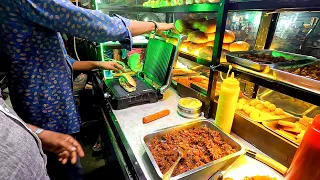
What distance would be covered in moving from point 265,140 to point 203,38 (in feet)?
3.24

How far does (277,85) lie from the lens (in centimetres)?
86

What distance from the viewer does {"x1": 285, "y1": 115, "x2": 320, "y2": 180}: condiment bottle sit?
63 centimetres

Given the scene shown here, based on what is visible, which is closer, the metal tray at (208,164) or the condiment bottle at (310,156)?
the condiment bottle at (310,156)

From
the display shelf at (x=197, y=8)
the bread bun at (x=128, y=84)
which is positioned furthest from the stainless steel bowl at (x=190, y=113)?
the display shelf at (x=197, y=8)

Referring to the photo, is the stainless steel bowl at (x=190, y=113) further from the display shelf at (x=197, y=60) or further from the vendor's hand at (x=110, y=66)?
the vendor's hand at (x=110, y=66)

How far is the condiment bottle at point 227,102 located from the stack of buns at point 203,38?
1.38 feet

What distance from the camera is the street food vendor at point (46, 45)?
98 centimetres

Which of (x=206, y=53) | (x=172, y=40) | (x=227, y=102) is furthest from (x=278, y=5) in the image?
(x=172, y=40)

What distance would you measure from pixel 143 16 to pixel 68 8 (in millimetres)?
1748

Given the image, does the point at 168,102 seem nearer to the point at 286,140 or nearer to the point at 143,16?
the point at 286,140

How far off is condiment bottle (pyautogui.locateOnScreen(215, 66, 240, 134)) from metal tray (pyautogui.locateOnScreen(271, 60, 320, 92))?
0.23 metres

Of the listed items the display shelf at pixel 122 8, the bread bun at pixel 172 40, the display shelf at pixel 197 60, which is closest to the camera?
the display shelf at pixel 197 60

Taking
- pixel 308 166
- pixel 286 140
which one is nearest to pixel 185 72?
pixel 286 140

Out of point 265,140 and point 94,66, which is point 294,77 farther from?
point 94,66
